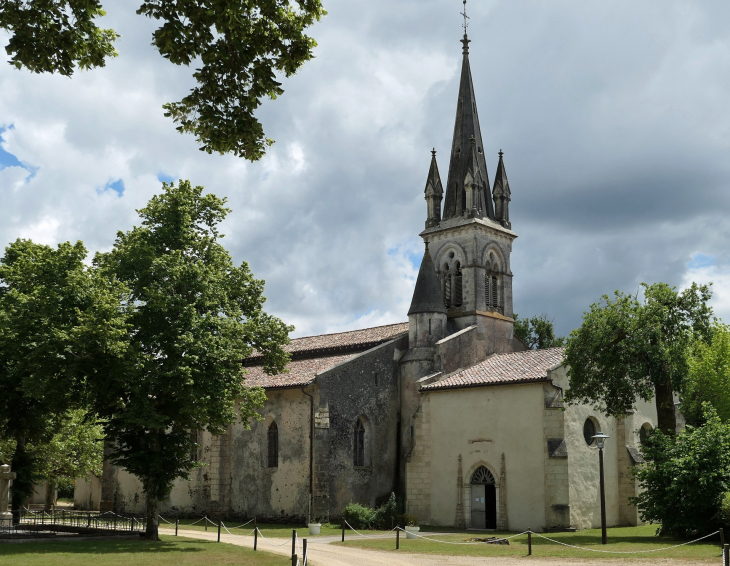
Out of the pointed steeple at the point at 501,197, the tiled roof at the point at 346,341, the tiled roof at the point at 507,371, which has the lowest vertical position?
the tiled roof at the point at 507,371

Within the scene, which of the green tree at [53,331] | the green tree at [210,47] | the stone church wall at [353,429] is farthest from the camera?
the stone church wall at [353,429]

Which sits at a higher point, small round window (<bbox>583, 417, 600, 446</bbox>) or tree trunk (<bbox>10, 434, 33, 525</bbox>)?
small round window (<bbox>583, 417, 600, 446</bbox>)

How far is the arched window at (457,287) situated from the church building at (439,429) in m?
0.09

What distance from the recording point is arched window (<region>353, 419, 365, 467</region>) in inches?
1490

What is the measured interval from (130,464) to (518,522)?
56.0ft

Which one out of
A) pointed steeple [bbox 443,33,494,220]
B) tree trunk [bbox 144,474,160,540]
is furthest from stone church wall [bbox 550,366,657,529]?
tree trunk [bbox 144,474,160,540]

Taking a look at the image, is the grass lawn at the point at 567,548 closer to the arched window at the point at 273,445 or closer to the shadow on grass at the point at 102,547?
the shadow on grass at the point at 102,547

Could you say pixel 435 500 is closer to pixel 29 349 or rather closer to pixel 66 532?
pixel 66 532

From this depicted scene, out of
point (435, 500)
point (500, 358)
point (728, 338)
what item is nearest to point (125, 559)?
point (435, 500)

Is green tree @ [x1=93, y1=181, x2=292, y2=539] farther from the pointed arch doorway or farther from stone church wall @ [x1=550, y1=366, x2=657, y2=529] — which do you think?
stone church wall @ [x1=550, y1=366, x2=657, y2=529]

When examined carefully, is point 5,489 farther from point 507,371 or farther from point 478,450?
point 507,371

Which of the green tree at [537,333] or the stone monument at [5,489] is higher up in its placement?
the green tree at [537,333]

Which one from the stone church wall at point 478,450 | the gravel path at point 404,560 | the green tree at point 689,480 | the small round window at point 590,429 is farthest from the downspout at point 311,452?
the green tree at point 689,480

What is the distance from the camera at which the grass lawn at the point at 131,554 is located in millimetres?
20047
